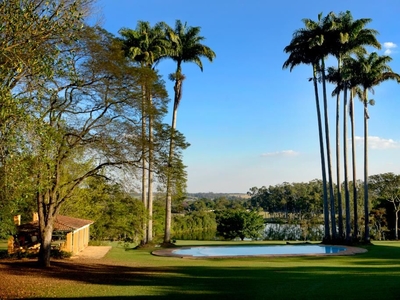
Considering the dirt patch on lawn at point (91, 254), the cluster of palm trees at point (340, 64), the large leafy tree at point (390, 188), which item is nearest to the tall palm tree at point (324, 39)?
the cluster of palm trees at point (340, 64)

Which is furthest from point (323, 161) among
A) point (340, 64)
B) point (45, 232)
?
point (45, 232)

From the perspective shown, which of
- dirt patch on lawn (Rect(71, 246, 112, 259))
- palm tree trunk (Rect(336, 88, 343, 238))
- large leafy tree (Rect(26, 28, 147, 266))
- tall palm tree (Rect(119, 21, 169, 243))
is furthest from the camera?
palm tree trunk (Rect(336, 88, 343, 238))

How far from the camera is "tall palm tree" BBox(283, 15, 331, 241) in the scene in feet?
98.9

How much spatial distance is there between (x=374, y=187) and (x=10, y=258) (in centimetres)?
4399

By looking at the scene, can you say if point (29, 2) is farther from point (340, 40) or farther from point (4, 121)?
point (340, 40)

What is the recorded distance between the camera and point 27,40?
784 cm

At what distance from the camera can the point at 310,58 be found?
31141 millimetres

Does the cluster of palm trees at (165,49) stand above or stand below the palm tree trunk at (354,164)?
above

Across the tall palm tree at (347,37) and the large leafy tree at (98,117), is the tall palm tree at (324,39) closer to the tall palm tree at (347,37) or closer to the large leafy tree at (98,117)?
the tall palm tree at (347,37)

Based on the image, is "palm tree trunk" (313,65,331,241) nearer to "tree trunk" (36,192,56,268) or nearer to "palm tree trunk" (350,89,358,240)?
"palm tree trunk" (350,89,358,240)

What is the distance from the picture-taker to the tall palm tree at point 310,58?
98.9 ft

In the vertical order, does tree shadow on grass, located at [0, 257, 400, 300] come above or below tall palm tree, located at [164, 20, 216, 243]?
below

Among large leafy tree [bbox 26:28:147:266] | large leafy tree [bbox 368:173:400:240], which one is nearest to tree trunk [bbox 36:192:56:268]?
large leafy tree [bbox 26:28:147:266]

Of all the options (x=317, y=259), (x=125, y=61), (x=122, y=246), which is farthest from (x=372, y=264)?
(x=122, y=246)
